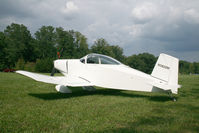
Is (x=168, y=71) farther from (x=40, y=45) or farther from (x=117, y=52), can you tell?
(x=117, y=52)

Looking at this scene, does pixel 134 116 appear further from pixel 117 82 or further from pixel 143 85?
pixel 117 82

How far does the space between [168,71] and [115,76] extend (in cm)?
200

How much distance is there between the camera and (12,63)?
48.7 meters

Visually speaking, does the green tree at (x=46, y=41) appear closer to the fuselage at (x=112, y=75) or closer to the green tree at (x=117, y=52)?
the green tree at (x=117, y=52)

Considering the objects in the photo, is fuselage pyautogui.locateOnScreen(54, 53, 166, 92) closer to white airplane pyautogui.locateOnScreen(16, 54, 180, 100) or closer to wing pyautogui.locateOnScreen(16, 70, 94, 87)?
white airplane pyautogui.locateOnScreen(16, 54, 180, 100)

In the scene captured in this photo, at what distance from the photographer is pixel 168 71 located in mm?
5410

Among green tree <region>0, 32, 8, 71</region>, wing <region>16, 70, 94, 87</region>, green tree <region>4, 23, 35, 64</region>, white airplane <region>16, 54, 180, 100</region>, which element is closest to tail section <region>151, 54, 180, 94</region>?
white airplane <region>16, 54, 180, 100</region>

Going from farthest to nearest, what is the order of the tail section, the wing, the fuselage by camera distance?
the wing
the fuselage
the tail section

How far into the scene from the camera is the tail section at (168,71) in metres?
5.30

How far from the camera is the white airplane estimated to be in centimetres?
539

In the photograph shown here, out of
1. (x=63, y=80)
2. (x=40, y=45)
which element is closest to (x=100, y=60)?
(x=63, y=80)

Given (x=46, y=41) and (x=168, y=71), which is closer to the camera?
(x=168, y=71)

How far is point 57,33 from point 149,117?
2544 inches

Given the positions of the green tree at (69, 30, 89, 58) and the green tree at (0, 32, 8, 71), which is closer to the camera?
the green tree at (0, 32, 8, 71)
